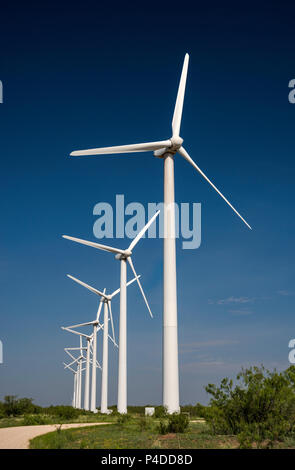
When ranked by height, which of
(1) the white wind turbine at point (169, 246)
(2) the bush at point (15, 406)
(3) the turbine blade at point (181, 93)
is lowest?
(2) the bush at point (15, 406)

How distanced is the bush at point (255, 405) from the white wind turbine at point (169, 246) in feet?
23.8

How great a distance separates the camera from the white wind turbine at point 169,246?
31.3 metres

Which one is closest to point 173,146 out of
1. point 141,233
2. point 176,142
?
point 176,142

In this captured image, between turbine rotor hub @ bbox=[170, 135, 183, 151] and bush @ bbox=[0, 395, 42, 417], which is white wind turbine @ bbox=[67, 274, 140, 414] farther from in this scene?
turbine rotor hub @ bbox=[170, 135, 183, 151]

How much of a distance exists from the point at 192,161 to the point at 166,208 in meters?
6.47

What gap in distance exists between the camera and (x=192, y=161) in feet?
128

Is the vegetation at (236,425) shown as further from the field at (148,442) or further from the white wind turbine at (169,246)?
the white wind turbine at (169,246)

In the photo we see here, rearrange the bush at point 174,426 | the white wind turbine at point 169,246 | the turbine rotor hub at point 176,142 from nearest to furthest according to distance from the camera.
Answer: the bush at point 174,426
the white wind turbine at point 169,246
the turbine rotor hub at point 176,142

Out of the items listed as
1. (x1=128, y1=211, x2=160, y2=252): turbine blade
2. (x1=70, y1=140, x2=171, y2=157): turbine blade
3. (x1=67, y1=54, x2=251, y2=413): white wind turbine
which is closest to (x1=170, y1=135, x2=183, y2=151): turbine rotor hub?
(x1=67, y1=54, x2=251, y2=413): white wind turbine

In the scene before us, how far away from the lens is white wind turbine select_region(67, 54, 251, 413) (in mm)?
31297

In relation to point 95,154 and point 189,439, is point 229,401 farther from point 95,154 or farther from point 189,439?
point 95,154

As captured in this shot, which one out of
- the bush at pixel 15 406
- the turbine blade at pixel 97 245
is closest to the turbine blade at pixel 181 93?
the turbine blade at pixel 97 245

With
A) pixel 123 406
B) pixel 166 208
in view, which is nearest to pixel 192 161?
pixel 166 208
